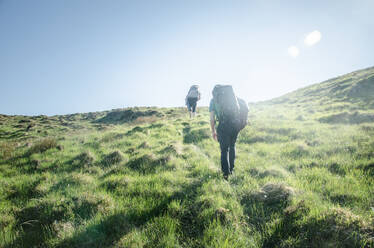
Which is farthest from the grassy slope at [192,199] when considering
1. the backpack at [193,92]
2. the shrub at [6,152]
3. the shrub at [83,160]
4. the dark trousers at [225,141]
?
the backpack at [193,92]

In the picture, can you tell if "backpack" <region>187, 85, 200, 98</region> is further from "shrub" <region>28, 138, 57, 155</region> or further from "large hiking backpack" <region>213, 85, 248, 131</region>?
"large hiking backpack" <region>213, 85, 248, 131</region>

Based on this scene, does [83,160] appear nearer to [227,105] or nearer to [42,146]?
[42,146]

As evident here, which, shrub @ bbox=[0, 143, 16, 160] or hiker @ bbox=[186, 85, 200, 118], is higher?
hiker @ bbox=[186, 85, 200, 118]

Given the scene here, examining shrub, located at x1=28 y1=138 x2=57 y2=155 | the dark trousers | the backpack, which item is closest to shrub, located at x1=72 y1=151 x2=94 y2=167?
shrub, located at x1=28 y1=138 x2=57 y2=155

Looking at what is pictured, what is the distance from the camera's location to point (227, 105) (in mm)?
5219

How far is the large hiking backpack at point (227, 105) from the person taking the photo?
5230 millimetres

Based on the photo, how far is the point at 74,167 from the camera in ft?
22.3

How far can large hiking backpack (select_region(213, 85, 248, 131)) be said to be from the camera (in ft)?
17.2

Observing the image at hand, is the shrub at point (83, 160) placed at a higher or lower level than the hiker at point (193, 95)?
lower

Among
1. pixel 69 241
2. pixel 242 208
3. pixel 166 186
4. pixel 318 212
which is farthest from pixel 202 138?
pixel 69 241

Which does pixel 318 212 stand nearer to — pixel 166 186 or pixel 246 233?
pixel 246 233

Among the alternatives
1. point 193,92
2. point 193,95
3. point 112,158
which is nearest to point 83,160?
point 112,158

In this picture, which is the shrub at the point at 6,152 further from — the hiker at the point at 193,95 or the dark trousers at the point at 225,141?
the hiker at the point at 193,95

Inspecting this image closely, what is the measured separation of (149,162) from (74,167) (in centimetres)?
285
